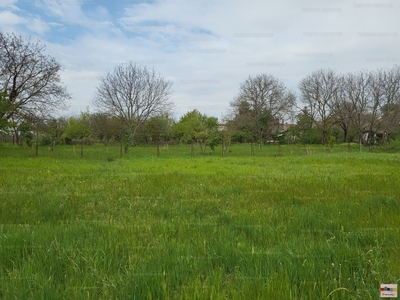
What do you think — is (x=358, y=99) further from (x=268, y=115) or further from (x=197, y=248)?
(x=197, y=248)

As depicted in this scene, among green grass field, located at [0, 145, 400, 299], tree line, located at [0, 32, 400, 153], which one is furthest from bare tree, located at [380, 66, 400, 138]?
green grass field, located at [0, 145, 400, 299]

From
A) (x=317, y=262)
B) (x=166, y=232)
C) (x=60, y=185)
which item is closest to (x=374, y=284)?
(x=317, y=262)

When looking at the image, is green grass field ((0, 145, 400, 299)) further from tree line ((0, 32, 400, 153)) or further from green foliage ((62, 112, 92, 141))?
green foliage ((62, 112, 92, 141))

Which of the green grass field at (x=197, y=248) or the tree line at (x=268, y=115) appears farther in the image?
the tree line at (x=268, y=115)

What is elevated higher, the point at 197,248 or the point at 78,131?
the point at 78,131

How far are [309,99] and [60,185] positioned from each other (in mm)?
51840

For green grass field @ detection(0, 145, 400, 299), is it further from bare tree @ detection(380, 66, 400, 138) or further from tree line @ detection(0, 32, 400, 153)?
bare tree @ detection(380, 66, 400, 138)

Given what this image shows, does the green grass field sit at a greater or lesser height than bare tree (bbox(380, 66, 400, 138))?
lesser

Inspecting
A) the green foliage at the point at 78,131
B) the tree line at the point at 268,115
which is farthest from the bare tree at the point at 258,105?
the green foliage at the point at 78,131

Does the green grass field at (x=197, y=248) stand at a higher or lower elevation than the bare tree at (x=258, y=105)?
lower

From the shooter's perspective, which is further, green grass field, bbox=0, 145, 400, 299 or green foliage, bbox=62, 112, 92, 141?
green foliage, bbox=62, 112, 92, 141

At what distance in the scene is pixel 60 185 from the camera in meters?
6.95

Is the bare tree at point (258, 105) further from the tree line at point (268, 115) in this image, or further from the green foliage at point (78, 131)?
the green foliage at point (78, 131)

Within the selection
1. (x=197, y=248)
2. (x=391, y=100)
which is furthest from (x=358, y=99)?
(x=197, y=248)
